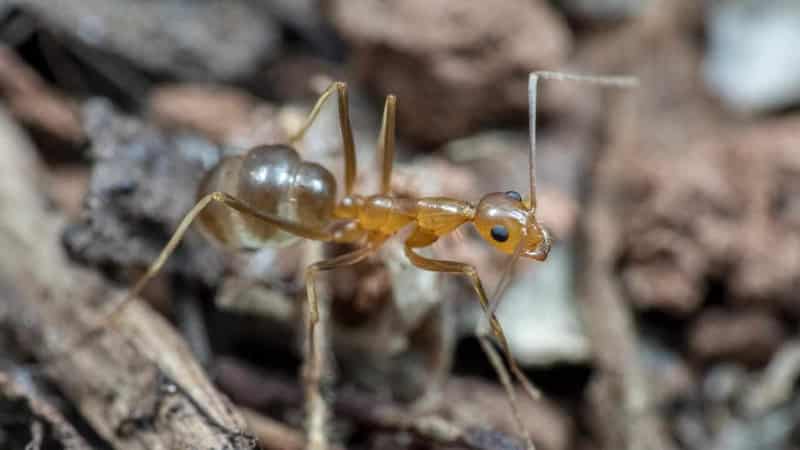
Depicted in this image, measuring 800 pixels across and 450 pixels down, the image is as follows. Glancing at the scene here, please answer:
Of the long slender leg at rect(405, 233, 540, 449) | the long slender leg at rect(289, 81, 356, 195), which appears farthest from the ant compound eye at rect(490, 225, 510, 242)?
the long slender leg at rect(289, 81, 356, 195)

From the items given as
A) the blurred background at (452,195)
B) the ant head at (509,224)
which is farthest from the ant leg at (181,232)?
the ant head at (509,224)

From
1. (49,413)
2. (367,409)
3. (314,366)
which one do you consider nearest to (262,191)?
(314,366)

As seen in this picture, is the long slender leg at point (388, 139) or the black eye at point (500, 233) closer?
the black eye at point (500, 233)

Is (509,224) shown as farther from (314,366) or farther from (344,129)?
(314,366)

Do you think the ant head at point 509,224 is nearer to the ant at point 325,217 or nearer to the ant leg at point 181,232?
the ant at point 325,217

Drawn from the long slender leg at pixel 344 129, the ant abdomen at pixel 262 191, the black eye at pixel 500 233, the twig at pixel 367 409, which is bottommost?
the twig at pixel 367 409

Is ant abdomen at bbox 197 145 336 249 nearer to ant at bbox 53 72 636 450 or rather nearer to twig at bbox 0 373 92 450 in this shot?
ant at bbox 53 72 636 450
